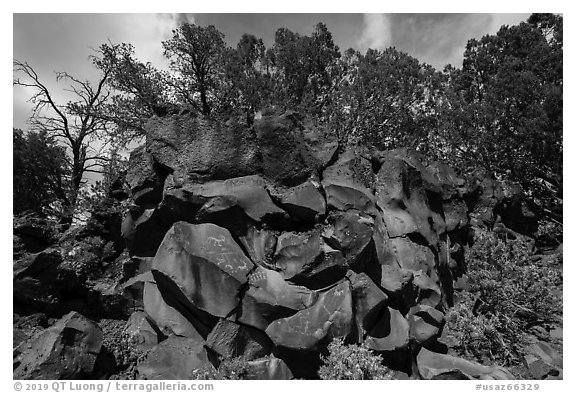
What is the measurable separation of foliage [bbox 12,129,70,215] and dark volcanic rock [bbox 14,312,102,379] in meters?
12.1

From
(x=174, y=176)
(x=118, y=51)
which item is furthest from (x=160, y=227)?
(x=118, y=51)

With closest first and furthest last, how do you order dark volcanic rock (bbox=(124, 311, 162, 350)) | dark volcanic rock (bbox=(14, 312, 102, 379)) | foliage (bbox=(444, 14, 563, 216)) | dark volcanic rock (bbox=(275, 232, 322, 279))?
dark volcanic rock (bbox=(14, 312, 102, 379)) → dark volcanic rock (bbox=(275, 232, 322, 279)) → dark volcanic rock (bbox=(124, 311, 162, 350)) → foliage (bbox=(444, 14, 563, 216))

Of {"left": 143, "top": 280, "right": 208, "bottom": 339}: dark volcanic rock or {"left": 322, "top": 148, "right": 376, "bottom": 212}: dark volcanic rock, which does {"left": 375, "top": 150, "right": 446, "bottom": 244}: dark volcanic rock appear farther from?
{"left": 143, "top": 280, "right": 208, "bottom": 339}: dark volcanic rock

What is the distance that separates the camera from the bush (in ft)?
21.5

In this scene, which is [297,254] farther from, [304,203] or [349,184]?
[349,184]

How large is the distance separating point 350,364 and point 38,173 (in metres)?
19.4

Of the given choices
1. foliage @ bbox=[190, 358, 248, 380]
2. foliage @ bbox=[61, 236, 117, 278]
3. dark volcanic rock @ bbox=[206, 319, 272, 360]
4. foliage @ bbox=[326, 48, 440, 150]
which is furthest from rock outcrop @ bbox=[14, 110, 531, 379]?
foliage @ bbox=[326, 48, 440, 150]

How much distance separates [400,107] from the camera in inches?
757

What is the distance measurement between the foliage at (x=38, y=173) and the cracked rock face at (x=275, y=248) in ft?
38.6

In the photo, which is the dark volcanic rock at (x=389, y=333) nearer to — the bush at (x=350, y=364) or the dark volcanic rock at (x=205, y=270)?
the bush at (x=350, y=364)

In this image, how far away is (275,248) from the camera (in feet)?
26.5

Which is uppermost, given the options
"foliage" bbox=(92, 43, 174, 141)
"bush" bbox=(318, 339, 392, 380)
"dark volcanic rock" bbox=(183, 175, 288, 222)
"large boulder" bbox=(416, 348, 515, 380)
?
"foliage" bbox=(92, 43, 174, 141)

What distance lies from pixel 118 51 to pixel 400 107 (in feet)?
53.3
